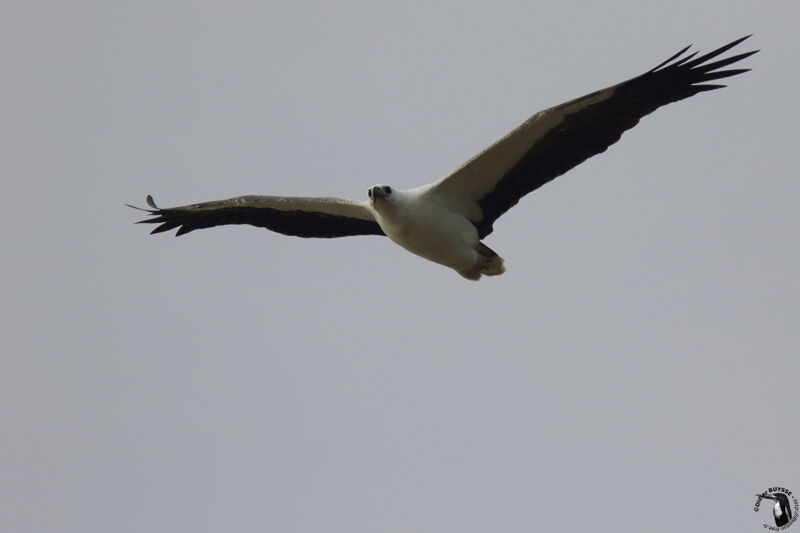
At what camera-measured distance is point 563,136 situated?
14016 millimetres

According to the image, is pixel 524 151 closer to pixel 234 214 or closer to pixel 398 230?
pixel 398 230

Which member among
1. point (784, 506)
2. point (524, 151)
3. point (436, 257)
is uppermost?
point (524, 151)

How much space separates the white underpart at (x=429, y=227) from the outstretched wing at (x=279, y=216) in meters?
1.08

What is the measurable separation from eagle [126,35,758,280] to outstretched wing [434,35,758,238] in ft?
0.04

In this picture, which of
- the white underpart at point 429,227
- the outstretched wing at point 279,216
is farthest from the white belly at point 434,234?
the outstretched wing at point 279,216

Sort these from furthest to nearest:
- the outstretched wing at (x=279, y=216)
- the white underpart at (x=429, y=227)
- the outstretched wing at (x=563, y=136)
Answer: the outstretched wing at (x=279, y=216), the white underpart at (x=429, y=227), the outstretched wing at (x=563, y=136)

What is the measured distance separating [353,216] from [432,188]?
1.55m

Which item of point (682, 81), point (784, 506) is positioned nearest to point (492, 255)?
point (682, 81)

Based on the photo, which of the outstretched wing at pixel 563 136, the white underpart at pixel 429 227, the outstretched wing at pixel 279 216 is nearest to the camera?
the outstretched wing at pixel 563 136

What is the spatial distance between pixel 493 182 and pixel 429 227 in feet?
3.08

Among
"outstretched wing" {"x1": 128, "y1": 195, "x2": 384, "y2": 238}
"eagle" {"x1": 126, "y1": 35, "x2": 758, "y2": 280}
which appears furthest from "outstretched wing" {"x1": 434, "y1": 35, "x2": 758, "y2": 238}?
"outstretched wing" {"x1": 128, "y1": 195, "x2": 384, "y2": 238}

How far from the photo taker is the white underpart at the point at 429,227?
14.4 metres

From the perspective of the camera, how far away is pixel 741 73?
44.1 feet

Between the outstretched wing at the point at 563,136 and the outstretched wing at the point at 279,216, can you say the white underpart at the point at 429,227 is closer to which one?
the outstretched wing at the point at 563,136
